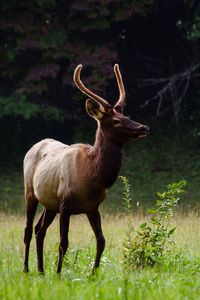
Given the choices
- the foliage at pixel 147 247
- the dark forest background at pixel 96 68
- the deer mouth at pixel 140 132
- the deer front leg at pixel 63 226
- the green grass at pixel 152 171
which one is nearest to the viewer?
the deer mouth at pixel 140 132

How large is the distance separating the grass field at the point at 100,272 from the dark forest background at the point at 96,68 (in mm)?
7492

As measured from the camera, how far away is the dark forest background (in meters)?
20.8

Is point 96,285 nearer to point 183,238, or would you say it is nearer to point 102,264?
point 102,264

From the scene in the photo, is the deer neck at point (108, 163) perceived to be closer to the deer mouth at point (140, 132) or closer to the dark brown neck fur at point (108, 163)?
the dark brown neck fur at point (108, 163)

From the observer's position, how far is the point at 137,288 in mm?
5867

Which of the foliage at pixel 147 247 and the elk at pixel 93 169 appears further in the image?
the foliage at pixel 147 247

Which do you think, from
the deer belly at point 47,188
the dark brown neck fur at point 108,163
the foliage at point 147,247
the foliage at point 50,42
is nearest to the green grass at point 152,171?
the foliage at point 50,42

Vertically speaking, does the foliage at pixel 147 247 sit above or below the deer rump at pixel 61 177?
below

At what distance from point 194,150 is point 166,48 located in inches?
150

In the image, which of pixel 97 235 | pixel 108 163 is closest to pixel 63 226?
pixel 97 235

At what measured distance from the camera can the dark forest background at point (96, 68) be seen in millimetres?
20812

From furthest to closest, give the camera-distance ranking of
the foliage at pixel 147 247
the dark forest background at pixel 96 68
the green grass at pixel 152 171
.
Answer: the dark forest background at pixel 96 68 → the green grass at pixel 152 171 → the foliage at pixel 147 247

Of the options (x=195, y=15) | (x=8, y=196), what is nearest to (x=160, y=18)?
(x=195, y=15)

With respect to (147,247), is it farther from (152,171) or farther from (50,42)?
(50,42)
